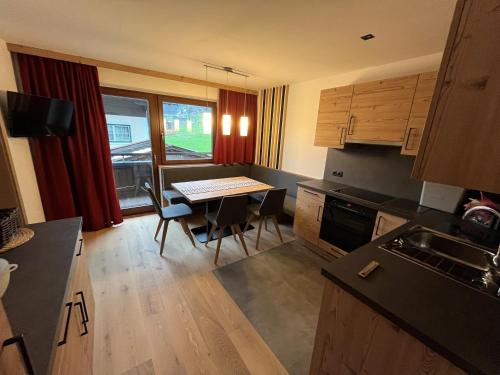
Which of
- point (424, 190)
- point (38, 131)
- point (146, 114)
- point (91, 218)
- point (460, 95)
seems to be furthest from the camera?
point (146, 114)

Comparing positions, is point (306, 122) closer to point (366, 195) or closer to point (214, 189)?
point (366, 195)

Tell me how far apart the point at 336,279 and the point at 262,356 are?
1.03 meters

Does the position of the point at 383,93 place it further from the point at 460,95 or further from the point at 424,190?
the point at 460,95

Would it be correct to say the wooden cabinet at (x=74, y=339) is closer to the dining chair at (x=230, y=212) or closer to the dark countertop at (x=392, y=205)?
the dining chair at (x=230, y=212)

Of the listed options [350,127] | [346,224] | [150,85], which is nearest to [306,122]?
[350,127]

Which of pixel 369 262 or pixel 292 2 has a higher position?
pixel 292 2

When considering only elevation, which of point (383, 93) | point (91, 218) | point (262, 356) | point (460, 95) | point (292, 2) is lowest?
point (262, 356)

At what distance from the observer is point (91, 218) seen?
3068mm

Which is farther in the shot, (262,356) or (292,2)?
(262,356)

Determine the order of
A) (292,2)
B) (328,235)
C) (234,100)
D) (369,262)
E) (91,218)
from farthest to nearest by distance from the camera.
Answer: (234,100) < (91,218) < (328,235) < (292,2) < (369,262)

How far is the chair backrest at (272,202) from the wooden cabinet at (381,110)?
106cm

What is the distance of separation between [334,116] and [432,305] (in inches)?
89.1

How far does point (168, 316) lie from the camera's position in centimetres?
178

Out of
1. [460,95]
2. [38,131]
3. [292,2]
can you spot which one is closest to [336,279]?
[460,95]
